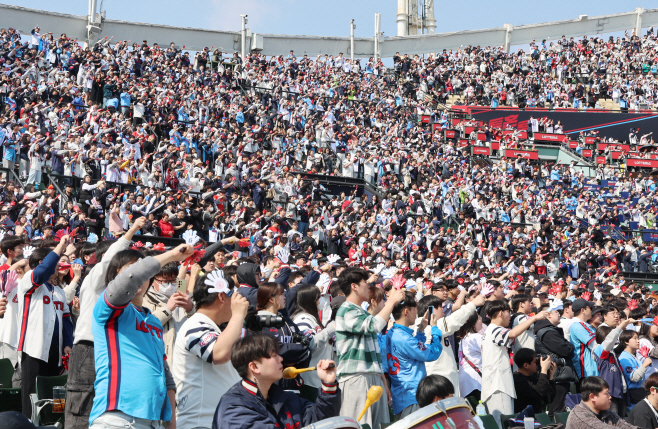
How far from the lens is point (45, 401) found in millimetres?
4777

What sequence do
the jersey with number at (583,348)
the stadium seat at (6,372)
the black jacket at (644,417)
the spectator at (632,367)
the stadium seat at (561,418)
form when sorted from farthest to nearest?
the spectator at (632,367)
the jersey with number at (583,348)
the black jacket at (644,417)
the stadium seat at (561,418)
the stadium seat at (6,372)

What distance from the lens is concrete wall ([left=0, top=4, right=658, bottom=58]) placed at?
123ft

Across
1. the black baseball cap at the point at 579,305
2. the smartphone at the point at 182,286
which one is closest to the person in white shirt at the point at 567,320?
the black baseball cap at the point at 579,305

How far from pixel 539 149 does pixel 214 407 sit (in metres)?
32.6

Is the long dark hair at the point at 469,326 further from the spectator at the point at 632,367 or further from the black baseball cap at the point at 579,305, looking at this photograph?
the spectator at the point at 632,367

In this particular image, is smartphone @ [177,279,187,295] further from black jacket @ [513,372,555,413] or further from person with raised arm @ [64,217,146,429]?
black jacket @ [513,372,555,413]

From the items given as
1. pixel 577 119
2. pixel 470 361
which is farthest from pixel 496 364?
pixel 577 119

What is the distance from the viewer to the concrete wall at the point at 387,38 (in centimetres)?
3761

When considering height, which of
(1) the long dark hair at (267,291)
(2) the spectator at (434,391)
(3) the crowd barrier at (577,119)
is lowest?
(2) the spectator at (434,391)

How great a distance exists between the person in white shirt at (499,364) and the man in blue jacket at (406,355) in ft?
3.07

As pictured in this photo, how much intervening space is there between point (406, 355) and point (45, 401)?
2.83m

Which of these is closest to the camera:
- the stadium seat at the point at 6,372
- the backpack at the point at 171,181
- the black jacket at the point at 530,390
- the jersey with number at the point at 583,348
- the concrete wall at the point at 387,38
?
the stadium seat at the point at 6,372

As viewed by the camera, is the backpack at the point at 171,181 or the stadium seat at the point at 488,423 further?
the backpack at the point at 171,181

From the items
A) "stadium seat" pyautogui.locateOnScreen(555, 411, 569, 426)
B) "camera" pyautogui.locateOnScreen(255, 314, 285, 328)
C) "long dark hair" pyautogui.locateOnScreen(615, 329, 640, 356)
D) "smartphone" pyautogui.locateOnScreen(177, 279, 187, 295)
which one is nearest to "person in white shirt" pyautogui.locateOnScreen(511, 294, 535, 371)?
"stadium seat" pyautogui.locateOnScreen(555, 411, 569, 426)
